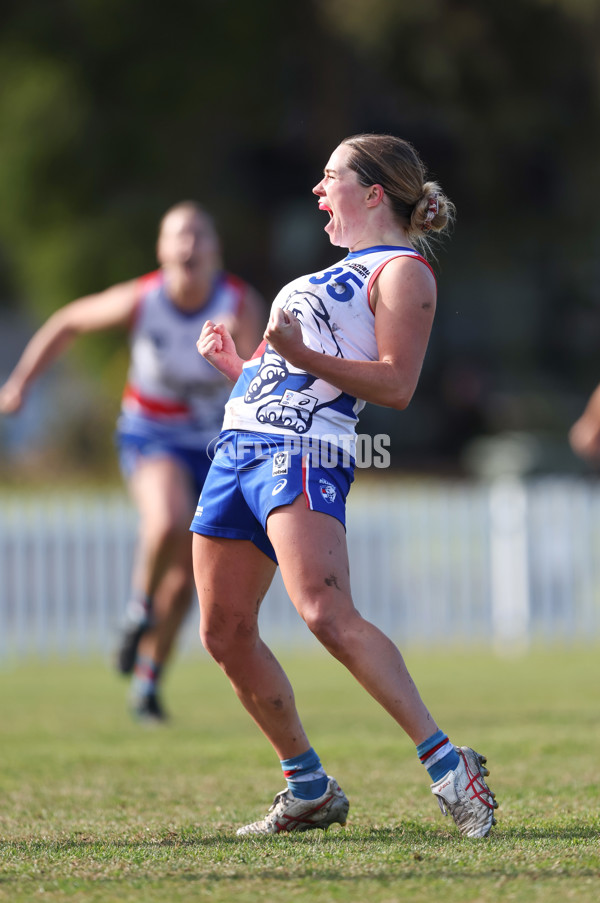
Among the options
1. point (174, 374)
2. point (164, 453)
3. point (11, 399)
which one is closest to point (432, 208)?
point (11, 399)

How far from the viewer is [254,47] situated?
56.7ft

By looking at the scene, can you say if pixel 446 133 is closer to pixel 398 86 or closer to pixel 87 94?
pixel 398 86

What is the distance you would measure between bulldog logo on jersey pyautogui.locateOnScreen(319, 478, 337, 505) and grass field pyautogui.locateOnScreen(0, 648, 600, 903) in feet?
2.83

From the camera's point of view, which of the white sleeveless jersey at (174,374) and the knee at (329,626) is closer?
the knee at (329,626)

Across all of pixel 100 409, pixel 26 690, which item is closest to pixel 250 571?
pixel 26 690

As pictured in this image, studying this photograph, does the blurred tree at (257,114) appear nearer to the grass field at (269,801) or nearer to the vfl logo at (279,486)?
the grass field at (269,801)

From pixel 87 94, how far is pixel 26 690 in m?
10.1

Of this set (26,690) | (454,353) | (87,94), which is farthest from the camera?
(454,353)

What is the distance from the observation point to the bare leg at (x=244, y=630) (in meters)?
3.53

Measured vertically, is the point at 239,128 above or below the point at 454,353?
above

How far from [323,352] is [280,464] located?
Result: 326 millimetres

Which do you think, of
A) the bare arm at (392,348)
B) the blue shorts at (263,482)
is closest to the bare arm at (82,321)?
the blue shorts at (263,482)

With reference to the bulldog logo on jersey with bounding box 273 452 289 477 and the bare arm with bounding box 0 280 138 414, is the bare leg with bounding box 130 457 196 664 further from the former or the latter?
the bulldog logo on jersey with bounding box 273 452 289 477

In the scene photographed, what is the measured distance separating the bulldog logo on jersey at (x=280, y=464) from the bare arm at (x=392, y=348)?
9.2 inches
